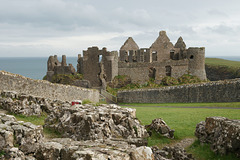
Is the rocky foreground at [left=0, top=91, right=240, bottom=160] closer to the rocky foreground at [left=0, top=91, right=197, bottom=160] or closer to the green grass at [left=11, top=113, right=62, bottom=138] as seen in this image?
the rocky foreground at [left=0, top=91, right=197, bottom=160]

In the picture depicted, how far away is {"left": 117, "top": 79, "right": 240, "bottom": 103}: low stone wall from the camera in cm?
2769

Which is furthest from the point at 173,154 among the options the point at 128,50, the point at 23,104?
the point at 128,50

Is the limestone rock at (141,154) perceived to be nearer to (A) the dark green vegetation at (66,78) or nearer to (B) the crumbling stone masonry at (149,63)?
(B) the crumbling stone masonry at (149,63)

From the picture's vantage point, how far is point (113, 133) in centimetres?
1146

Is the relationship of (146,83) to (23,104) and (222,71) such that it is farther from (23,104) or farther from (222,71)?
(23,104)

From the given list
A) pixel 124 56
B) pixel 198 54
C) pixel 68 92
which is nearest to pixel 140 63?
pixel 124 56

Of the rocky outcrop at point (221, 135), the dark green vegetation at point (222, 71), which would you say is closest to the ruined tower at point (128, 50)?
the dark green vegetation at point (222, 71)

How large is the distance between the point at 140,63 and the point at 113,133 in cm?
3934

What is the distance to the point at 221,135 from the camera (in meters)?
10.4

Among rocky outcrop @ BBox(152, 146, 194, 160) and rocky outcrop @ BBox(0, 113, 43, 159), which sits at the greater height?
rocky outcrop @ BBox(0, 113, 43, 159)

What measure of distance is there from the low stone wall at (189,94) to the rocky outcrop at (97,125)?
18.2 metres

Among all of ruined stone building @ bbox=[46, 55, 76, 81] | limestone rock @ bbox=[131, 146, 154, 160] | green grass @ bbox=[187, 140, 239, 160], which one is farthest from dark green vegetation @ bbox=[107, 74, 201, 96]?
limestone rock @ bbox=[131, 146, 154, 160]

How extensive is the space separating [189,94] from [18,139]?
25.7 metres

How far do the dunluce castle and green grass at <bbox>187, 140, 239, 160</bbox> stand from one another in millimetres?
35242
